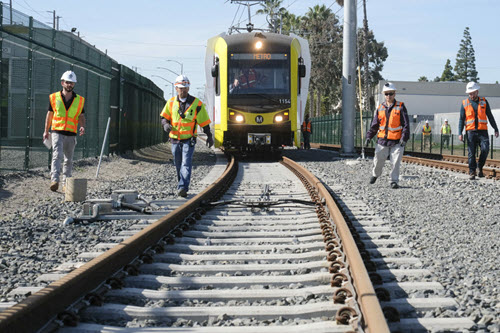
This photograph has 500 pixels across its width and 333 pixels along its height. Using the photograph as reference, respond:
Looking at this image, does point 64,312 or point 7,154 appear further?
point 7,154

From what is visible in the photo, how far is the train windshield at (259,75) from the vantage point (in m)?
17.4

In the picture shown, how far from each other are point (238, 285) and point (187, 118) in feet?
18.4

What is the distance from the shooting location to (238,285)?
4.17 meters

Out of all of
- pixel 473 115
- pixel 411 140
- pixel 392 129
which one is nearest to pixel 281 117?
pixel 473 115

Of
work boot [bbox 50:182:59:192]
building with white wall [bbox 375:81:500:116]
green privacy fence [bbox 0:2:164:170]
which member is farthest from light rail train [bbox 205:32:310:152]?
building with white wall [bbox 375:81:500:116]

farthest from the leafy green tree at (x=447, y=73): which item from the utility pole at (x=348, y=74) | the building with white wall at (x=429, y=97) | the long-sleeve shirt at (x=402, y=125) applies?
the long-sleeve shirt at (x=402, y=125)

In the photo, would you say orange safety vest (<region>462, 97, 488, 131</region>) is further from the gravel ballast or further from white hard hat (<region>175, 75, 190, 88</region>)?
white hard hat (<region>175, 75, 190, 88</region>)

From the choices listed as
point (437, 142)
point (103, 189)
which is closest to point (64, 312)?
point (103, 189)

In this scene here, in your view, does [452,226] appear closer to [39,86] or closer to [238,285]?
[238,285]

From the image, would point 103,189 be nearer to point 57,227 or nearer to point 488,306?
point 57,227

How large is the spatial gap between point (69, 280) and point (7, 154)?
8519 millimetres

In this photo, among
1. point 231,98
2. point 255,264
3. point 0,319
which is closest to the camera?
point 0,319

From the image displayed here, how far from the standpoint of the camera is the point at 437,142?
95.0 ft

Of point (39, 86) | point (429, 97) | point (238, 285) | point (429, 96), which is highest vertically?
point (429, 96)
